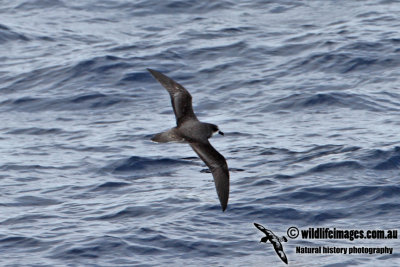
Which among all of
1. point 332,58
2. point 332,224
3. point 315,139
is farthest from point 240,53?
point 332,224

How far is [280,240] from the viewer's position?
33.4 feet

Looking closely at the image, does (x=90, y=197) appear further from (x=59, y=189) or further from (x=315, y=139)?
(x=315, y=139)

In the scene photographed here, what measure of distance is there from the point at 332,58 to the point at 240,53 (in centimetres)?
185

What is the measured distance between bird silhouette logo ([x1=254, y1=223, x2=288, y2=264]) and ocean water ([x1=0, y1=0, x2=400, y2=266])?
74 millimetres

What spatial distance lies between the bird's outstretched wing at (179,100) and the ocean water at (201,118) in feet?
3.81

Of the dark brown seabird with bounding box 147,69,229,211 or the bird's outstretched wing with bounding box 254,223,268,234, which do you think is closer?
the dark brown seabird with bounding box 147,69,229,211

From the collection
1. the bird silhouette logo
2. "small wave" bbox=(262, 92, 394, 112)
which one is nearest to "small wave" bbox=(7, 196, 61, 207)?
the bird silhouette logo

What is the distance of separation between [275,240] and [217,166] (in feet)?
3.57

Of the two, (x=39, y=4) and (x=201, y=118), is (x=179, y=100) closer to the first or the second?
(x=201, y=118)

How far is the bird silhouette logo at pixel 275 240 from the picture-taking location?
988 centimetres

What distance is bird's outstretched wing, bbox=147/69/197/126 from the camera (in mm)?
11102

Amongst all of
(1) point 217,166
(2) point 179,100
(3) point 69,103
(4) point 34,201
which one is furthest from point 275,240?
(3) point 69,103

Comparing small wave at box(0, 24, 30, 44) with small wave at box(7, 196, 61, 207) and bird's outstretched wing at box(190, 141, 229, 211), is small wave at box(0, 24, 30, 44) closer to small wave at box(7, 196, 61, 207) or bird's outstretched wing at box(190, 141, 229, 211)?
small wave at box(7, 196, 61, 207)

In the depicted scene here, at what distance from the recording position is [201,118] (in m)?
14.3
